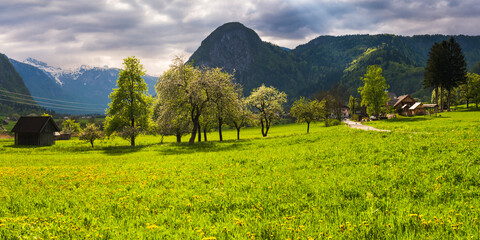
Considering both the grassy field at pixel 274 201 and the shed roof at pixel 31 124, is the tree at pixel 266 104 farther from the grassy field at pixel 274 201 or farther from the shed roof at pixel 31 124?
the shed roof at pixel 31 124

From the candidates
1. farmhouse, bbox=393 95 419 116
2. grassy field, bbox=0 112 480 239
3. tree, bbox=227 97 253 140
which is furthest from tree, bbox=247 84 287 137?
farmhouse, bbox=393 95 419 116

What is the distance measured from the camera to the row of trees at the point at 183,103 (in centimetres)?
4181

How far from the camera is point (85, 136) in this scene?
171 ft

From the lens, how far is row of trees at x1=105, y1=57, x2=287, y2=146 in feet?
137

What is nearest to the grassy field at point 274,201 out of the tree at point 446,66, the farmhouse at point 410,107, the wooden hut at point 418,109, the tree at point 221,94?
the tree at point 221,94

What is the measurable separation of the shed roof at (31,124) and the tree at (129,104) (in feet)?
100

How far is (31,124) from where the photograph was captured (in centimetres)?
6725

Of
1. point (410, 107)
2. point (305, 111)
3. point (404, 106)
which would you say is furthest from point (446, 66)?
point (305, 111)

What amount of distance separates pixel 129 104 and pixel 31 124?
124 ft

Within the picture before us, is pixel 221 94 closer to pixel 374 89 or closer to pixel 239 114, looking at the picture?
pixel 239 114

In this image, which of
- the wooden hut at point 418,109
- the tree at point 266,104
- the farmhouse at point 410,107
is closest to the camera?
the tree at point 266,104

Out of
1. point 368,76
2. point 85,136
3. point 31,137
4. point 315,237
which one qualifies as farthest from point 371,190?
point 31,137

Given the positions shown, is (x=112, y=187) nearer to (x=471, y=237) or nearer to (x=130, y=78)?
(x=471, y=237)

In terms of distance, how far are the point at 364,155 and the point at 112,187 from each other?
48.3 ft
